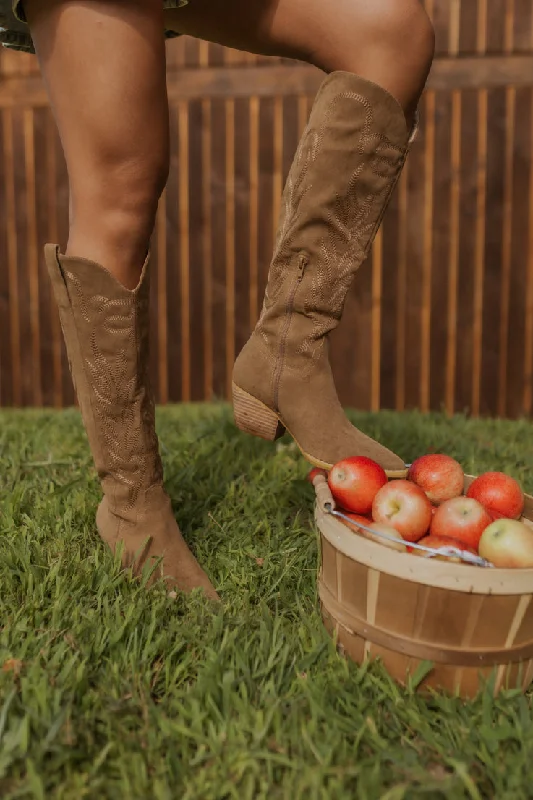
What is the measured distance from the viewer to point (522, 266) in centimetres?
381

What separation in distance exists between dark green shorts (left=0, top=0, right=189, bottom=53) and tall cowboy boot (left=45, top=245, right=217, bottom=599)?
409 millimetres

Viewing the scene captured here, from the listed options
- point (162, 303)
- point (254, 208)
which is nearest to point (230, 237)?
point (254, 208)

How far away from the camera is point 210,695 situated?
1023 mm

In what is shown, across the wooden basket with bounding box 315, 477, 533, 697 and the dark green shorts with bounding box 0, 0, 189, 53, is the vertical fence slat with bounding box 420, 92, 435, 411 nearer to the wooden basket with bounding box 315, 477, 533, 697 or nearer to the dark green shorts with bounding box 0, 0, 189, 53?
the dark green shorts with bounding box 0, 0, 189, 53

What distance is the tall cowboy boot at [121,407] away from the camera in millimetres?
1319

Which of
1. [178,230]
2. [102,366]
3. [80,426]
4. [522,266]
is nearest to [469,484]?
[102,366]

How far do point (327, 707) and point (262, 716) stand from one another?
0.30 ft

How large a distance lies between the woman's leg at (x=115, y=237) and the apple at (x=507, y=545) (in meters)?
0.51

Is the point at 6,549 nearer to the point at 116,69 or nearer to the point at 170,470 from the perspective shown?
the point at 170,470

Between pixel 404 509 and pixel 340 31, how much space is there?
0.85 metres

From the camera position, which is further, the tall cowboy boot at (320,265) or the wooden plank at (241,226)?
the wooden plank at (241,226)

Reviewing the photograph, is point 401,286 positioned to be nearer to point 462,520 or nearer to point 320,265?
point 320,265

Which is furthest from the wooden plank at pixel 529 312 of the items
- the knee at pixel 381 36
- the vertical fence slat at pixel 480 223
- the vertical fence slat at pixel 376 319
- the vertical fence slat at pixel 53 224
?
the knee at pixel 381 36

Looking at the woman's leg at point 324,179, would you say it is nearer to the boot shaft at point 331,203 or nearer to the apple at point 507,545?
the boot shaft at point 331,203
